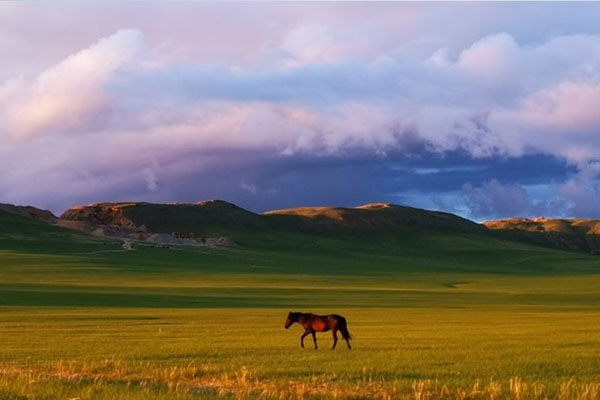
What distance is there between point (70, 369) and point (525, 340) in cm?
1632

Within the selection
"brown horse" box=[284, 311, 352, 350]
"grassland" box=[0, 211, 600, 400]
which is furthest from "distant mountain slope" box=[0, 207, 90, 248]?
"brown horse" box=[284, 311, 352, 350]

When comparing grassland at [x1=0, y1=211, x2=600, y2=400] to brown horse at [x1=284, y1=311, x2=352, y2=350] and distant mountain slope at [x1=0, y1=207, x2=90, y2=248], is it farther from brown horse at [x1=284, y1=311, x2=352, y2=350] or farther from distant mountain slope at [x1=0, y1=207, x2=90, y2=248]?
distant mountain slope at [x1=0, y1=207, x2=90, y2=248]

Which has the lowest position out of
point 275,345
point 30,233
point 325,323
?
point 275,345

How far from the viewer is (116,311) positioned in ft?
174

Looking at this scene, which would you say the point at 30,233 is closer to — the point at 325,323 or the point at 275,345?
the point at 275,345

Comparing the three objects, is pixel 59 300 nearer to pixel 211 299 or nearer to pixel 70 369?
pixel 211 299

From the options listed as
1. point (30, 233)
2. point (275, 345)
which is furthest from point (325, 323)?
point (30, 233)

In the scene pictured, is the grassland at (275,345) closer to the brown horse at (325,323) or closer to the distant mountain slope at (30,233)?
the brown horse at (325,323)

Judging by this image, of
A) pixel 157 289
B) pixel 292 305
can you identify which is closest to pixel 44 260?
pixel 157 289

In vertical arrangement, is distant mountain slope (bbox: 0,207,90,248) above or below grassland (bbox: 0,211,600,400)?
above

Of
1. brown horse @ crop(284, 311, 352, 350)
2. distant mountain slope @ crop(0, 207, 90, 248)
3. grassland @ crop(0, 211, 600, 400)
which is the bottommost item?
grassland @ crop(0, 211, 600, 400)

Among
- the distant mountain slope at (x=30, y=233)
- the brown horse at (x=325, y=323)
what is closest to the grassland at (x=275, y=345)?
the brown horse at (x=325, y=323)

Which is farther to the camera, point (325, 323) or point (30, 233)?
point (30, 233)

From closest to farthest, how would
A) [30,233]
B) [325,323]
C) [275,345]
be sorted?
[325,323] → [275,345] → [30,233]
